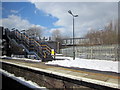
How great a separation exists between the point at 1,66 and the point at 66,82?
29.4 ft

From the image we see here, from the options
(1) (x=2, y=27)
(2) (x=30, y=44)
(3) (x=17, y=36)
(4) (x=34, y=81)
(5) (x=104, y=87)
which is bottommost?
(4) (x=34, y=81)

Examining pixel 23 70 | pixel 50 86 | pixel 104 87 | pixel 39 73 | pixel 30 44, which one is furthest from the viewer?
pixel 30 44

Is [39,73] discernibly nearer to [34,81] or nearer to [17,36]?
[34,81]

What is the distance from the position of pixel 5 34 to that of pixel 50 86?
16128 millimetres

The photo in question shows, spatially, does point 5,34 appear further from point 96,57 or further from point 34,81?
point 96,57

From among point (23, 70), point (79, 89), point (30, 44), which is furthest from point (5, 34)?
point (79, 89)

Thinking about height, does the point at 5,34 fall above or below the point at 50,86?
above

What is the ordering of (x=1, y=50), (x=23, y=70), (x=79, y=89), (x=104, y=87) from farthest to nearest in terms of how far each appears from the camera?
(x=1, y=50)
(x=23, y=70)
(x=79, y=89)
(x=104, y=87)

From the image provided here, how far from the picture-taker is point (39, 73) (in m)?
5.76

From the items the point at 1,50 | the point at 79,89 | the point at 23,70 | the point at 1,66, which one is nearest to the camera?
the point at 79,89

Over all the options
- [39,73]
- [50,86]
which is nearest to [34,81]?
[39,73]

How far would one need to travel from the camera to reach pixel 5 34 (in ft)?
56.4

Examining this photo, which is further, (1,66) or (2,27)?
(2,27)

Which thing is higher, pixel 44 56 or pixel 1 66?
pixel 44 56
